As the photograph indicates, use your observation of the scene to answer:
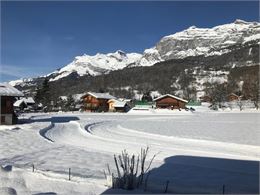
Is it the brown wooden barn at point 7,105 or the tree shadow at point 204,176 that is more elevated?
the brown wooden barn at point 7,105

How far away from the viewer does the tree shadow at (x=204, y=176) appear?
33.7 feet

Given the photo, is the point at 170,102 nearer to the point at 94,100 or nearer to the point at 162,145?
the point at 94,100

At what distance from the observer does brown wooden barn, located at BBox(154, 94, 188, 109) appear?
88562 millimetres

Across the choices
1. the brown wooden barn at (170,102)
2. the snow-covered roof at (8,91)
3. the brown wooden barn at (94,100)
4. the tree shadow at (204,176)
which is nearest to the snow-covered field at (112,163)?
the tree shadow at (204,176)

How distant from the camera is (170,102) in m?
89.6

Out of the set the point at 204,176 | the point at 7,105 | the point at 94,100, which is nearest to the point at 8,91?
the point at 7,105

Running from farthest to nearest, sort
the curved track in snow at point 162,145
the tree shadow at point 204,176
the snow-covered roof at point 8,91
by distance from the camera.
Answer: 1. the snow-covered roof at point 8,91
2. the curved track in snow at point 162,145
3. the tree shadow at point 204,176

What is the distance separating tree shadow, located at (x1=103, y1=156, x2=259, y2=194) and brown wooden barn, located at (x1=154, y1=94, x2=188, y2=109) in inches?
2867

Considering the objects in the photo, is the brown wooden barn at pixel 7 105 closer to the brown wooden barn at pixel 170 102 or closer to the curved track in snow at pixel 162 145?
the curved track in snow at pixel 162 145

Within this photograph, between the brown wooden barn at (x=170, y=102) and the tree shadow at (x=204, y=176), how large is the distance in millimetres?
72825

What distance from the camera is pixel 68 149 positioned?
60.5 ft

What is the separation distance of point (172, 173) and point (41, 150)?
734 cm

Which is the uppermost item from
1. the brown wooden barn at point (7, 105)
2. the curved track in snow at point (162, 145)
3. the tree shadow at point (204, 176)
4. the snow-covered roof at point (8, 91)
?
the snow-covered roof at point (8, 91)

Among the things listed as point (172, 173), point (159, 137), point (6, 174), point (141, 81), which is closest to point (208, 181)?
point (172, 173)
